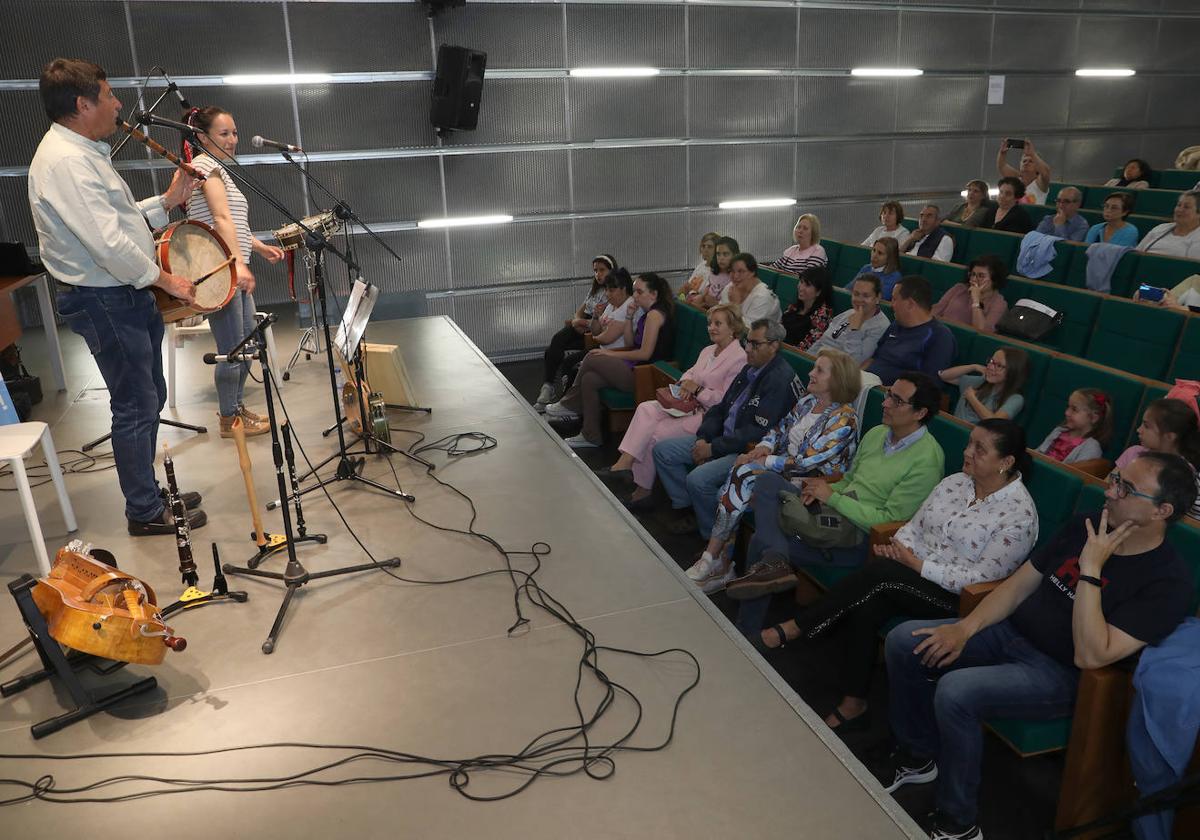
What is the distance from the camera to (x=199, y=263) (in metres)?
3.89

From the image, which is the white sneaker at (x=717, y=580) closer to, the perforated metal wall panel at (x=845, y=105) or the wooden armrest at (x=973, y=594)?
the wooden armrest at (x=973, y=594)

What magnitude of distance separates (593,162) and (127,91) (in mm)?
3649

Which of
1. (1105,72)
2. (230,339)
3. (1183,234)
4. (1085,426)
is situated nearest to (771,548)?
(1085,426)

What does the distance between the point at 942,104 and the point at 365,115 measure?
551 cm

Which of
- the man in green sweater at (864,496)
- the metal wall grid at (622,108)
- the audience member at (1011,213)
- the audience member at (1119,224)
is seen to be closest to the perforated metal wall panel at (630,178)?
the metal wall grid at (622,108)

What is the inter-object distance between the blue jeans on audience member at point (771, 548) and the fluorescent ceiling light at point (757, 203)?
16.6 feet

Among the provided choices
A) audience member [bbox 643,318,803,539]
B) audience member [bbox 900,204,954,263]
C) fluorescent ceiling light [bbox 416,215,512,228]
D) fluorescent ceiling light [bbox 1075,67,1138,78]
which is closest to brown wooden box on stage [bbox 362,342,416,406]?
audience member [bbox 643,318,803,539]

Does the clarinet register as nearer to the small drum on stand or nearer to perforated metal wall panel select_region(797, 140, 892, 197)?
the small drum on stand

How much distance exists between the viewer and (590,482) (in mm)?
3887

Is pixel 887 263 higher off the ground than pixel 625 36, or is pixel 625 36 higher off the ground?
pixel 625 36

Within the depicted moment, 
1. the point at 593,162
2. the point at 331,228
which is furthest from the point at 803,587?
the point at 593,162

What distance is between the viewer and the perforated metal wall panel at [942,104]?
A: 345 inches

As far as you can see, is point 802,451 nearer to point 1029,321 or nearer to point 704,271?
point 1029,321

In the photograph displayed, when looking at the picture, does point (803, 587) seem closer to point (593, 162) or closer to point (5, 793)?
point (5, 793)
